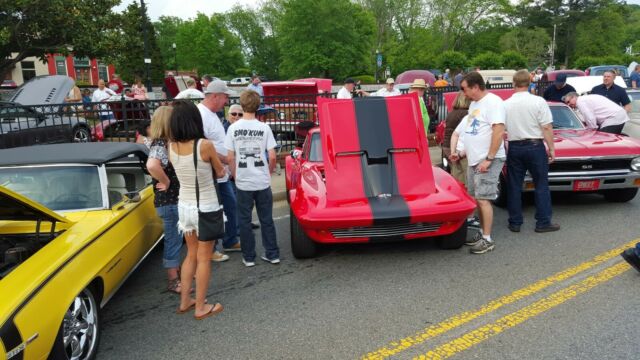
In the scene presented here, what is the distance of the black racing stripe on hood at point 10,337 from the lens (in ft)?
7.52

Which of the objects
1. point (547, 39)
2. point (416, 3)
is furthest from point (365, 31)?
point (547, 39)

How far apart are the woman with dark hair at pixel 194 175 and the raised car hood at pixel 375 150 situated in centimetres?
145

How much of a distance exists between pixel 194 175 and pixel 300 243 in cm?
162

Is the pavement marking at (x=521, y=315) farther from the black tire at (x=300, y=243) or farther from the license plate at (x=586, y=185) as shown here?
the black tire at (x=300, y=243)

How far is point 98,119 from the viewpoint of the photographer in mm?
9594

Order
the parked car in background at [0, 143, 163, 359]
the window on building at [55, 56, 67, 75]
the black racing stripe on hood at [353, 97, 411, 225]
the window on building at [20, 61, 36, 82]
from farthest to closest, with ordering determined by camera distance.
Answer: the window on building at [55, 56, 67, 75], the window on building at [20, 61, 36, 82], the black racing stripe on hood at [353, 97, 411, 225], the parked car in background at [0, 143, 163, 359]

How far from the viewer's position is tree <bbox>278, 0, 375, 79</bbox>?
138 ft

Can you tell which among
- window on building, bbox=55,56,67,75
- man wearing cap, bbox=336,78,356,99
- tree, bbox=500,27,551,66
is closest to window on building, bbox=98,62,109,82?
window on building, bbox=55,56,67,75

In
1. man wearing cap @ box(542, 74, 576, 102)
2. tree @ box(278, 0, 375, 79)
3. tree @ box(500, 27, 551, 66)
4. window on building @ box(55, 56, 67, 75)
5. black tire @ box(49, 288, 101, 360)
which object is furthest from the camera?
window on building @ box(55, 56, 67, 75)

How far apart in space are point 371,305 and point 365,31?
45.6m

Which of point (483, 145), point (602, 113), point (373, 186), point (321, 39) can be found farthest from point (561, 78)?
→ point (321, 39)

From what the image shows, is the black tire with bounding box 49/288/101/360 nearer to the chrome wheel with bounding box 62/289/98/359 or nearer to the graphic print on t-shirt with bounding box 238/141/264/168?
the chrome wheel with bounding box 62/289/98/359

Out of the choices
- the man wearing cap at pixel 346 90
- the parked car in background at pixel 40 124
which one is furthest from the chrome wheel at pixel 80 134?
the man wearing cap at pixel 346 90

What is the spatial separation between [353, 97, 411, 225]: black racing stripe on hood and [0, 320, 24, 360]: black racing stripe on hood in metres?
2.84
